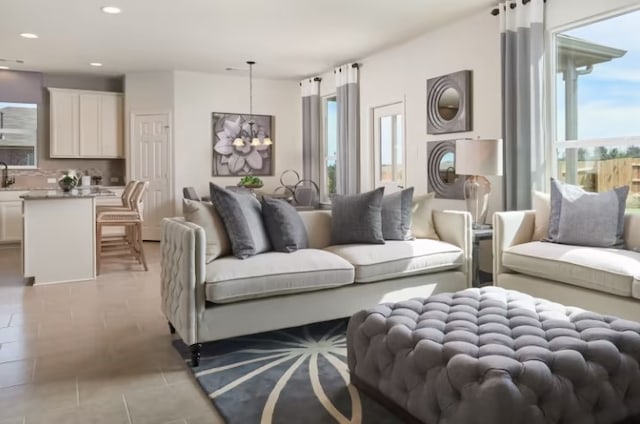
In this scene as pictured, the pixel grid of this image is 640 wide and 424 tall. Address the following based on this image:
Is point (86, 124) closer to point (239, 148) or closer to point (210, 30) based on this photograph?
point (239, 148)

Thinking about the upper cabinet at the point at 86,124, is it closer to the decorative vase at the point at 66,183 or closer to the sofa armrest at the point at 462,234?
the decorative vase at the point at 66,183

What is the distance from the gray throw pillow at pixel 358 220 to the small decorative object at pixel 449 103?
1963 millimetres

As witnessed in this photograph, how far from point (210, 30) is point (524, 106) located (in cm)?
346

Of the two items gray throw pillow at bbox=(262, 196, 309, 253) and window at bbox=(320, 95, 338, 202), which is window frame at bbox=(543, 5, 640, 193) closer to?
gray throw pillow at bbox=(262, 196, 309, 253)

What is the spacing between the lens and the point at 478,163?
4.25 meters

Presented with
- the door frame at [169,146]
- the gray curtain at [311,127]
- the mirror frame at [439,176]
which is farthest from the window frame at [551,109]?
the door frame at [169,146]

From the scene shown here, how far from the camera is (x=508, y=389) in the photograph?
1.65 meters

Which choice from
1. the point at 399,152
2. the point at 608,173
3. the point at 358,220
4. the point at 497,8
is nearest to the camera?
the point at 358,220

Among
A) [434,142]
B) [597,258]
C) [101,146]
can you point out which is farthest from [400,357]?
[101,146]

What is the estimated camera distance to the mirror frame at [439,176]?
5.45m

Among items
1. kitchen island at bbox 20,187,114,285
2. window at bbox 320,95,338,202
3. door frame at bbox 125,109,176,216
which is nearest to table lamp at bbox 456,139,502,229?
kitchen island at bbox 20,187,114,285

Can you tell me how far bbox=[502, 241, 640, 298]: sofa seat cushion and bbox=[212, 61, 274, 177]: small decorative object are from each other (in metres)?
5.30

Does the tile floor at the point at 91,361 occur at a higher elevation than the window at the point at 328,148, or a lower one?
lower

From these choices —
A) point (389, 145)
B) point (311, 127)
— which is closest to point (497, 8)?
point (389, 145)
